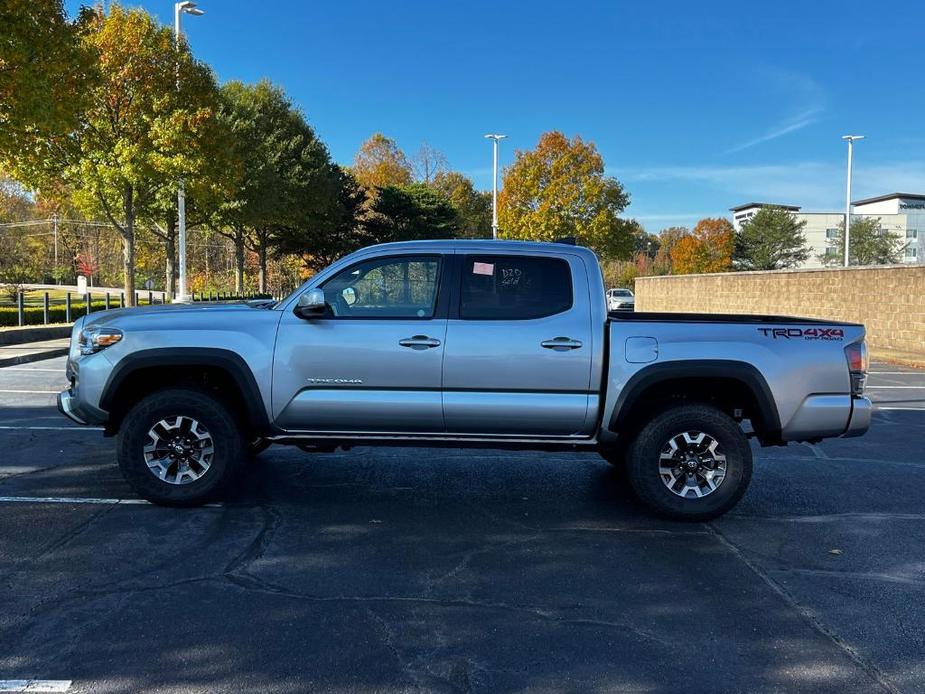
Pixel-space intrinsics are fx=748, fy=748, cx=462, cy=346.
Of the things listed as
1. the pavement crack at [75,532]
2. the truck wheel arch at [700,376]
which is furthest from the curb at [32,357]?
the truck wheel arch at [700,376]

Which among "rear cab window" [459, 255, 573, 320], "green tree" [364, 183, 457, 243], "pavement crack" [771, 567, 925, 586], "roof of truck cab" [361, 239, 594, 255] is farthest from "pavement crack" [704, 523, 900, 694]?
Answer: "green tree" [364, 183, 457, 243]

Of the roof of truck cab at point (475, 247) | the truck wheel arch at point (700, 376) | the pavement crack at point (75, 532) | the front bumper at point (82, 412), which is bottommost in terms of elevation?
the pavement crack at point (75, 532)

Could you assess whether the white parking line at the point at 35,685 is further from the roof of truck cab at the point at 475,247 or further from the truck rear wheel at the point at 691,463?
the truck rear wheel at the point at 691,463

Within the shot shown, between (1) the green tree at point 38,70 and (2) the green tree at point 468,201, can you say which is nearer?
(1) the green tree at point 38,70

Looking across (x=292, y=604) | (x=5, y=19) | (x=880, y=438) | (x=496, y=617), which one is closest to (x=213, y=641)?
(x=292, y=604)

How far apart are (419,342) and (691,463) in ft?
6.94

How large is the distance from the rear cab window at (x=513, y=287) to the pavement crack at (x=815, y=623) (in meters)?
1.99

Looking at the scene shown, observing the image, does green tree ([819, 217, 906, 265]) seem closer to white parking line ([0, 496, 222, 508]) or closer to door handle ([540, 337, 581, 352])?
door handle ([540, 337, 581, 352])

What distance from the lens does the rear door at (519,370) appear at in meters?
5.19

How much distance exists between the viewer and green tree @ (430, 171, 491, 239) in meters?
74.8

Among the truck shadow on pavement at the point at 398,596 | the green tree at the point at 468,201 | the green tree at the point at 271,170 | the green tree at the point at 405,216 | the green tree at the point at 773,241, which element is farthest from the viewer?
the green tree at the point at 468,201

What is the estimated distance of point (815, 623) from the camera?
3768 millimetres

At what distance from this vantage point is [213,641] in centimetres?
347

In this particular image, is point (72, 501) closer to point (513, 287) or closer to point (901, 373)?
point (513, 287)
